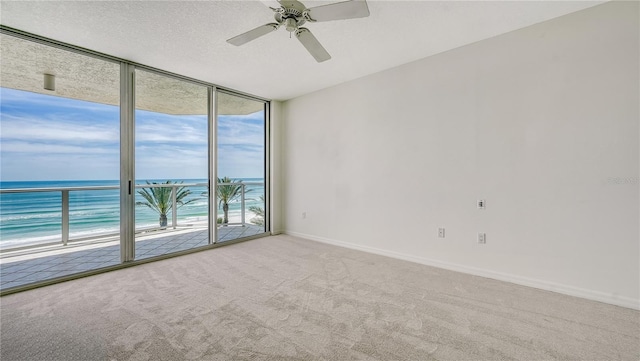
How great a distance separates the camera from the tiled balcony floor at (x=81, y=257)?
109 inches

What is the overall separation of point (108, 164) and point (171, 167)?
6.72 feet

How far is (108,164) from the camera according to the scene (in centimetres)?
322

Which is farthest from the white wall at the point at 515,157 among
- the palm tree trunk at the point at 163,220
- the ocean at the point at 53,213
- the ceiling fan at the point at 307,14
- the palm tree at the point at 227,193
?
the palm tree trunk at the point at 163,220

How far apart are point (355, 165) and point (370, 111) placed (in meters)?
0.85

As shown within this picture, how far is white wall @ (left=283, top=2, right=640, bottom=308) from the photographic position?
6.79 feet

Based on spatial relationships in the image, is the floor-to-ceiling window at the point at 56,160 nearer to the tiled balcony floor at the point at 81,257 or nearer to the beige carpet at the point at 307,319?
the tiled balcony floor at the point at 81,257

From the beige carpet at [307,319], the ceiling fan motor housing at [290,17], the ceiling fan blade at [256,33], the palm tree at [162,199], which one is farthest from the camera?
the palm tree at [162,199]

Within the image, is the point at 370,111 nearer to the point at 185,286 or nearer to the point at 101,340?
the point at 185,286

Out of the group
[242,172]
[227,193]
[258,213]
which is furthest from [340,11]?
[258,213]

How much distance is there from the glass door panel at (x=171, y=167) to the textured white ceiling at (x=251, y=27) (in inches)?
38.2

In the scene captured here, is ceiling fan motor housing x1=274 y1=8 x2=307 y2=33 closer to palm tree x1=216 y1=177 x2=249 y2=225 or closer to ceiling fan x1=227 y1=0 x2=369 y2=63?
ceiling fan x1=227 y1=0 x2=369 y2=63

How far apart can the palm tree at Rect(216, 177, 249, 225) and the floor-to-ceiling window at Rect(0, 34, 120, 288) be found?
1594mm

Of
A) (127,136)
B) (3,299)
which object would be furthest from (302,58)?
(3,299)

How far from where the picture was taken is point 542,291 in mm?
2316
